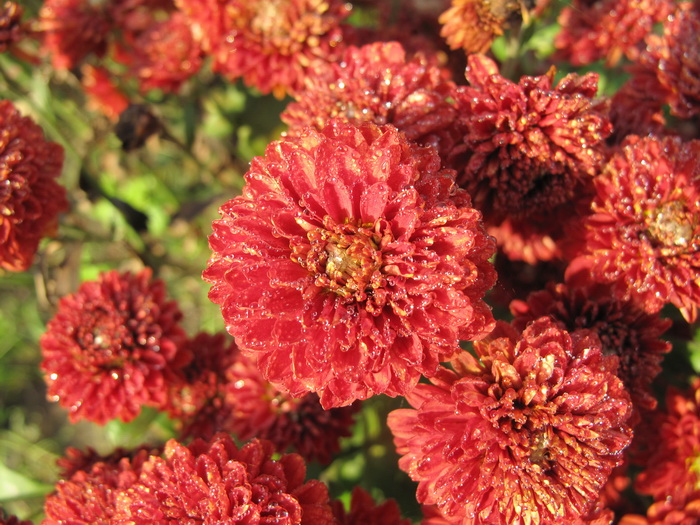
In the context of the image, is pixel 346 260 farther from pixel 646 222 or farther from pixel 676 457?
pixel 676 457

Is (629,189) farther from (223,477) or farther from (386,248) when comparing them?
(223,477)

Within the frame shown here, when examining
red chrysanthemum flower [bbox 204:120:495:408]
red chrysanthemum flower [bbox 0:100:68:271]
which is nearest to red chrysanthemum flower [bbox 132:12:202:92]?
red chrysanthemum flower [bbox 0:100:68:271]

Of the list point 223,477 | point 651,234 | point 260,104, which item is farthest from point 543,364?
point 260,104

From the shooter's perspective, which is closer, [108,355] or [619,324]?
[619,324]

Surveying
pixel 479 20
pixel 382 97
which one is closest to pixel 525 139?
pixel 382 97

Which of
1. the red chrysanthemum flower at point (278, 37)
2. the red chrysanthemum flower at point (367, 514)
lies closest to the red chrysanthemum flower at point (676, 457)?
the red chrysanthemum flower at point (367, 514)

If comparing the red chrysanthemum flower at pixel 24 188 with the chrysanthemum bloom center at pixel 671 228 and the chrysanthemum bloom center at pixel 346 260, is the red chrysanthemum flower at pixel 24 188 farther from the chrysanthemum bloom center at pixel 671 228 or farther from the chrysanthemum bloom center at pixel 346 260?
the chrysanthemum bloom center at pixel 671 228
